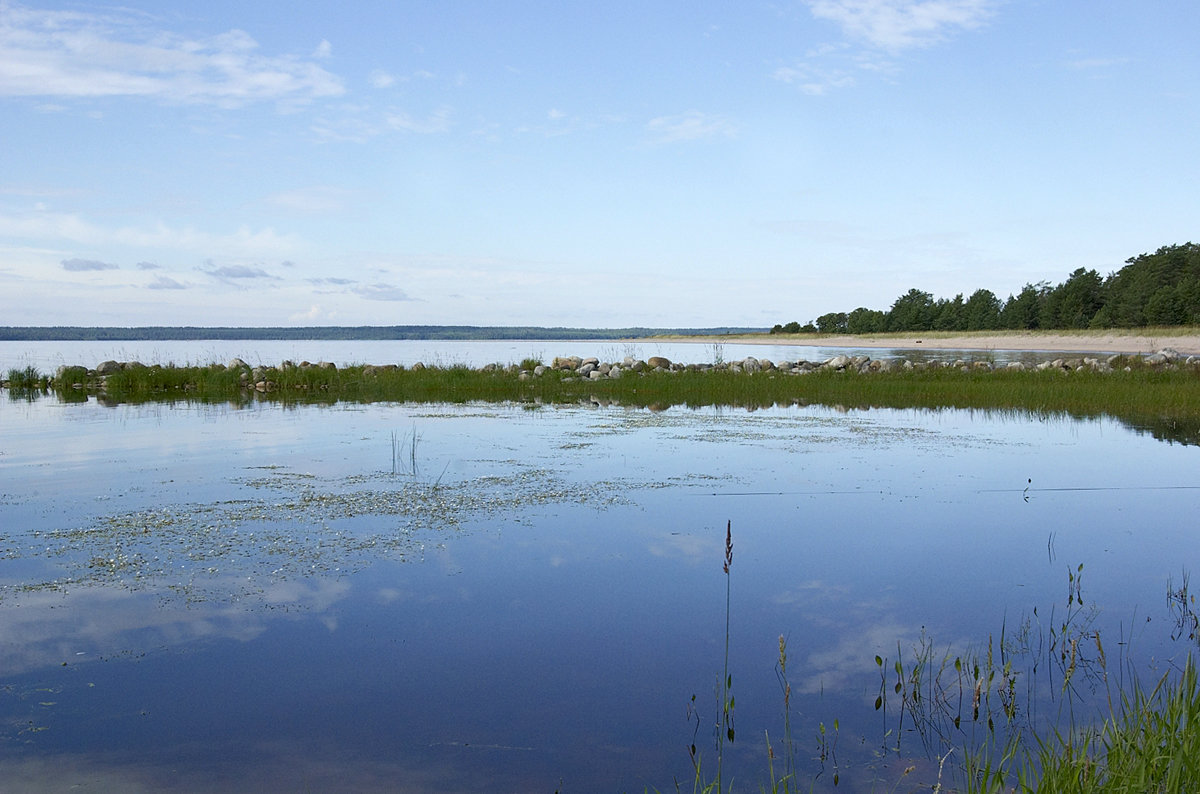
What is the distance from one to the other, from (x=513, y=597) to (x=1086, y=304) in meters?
73.0

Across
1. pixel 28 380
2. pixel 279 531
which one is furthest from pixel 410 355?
pixel 279 531

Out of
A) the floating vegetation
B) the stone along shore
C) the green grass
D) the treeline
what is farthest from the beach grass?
the treeline

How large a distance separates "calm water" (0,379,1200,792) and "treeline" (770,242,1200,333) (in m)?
53.2

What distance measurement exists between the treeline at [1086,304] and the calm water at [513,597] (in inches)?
2096

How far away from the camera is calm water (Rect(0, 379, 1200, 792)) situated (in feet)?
12.5

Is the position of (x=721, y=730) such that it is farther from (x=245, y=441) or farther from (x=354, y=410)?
(x=354, y=410)

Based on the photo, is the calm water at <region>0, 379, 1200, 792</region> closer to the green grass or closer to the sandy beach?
the green grass

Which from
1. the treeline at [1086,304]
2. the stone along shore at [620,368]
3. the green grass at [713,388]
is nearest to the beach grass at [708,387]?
the green grass at [713,388]

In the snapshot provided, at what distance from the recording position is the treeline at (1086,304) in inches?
2229

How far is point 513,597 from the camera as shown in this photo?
575 cm

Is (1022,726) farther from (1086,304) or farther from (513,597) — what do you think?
(1086,304)

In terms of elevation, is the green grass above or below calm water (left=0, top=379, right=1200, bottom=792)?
above

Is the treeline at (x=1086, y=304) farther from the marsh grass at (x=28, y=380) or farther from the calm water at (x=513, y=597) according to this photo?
the marsh grass at (x=28, y=380)

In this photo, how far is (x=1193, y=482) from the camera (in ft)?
31.7
